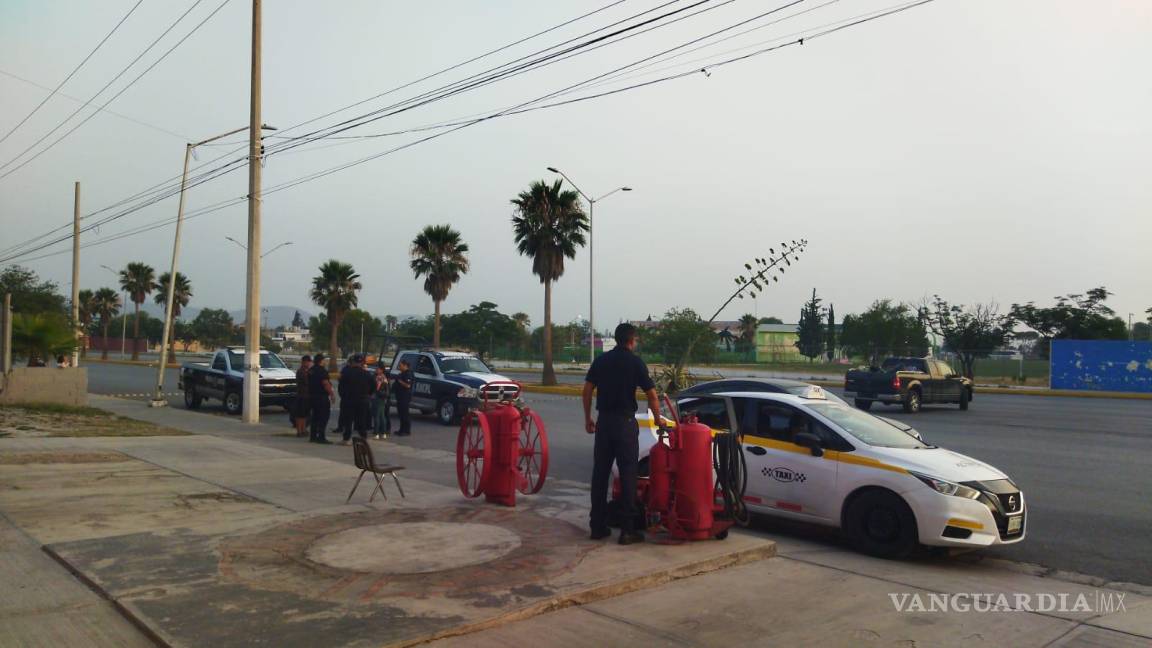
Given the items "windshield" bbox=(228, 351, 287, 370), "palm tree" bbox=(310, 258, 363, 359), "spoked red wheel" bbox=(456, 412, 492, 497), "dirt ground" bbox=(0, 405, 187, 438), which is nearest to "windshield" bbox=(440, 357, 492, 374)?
"windshield" bbox=(228, 351, 287, 370)

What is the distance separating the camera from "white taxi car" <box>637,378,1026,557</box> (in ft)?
24.7

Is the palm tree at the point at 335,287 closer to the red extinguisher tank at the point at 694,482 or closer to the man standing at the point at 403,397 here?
the man standing at the point at 403,397

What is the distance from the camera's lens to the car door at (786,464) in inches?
330

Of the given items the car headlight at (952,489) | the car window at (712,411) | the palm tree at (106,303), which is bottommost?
the car headlight at (952,489)

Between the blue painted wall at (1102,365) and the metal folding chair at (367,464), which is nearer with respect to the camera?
the metal folding chair at (367,464)

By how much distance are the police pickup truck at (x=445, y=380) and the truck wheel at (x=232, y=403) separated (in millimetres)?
5161

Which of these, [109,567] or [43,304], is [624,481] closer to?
[109,567]

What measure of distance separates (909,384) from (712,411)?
1801 cm

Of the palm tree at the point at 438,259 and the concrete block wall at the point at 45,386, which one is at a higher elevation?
the palm tree at the point at 438,259

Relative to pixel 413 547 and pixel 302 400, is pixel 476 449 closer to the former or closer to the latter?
pixel 413 547

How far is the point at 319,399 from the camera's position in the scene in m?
17.3

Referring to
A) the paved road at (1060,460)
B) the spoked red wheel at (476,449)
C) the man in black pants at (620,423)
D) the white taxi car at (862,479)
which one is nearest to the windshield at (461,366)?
the paved road at (1060,460)

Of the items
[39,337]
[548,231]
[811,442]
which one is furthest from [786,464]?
[548,231]

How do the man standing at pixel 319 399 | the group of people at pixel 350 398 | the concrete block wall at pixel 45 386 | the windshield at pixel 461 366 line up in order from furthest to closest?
the concrete block wall at pixel 45 386, the windshield at pixel 461 366, the man standing at pixel 319 399, the group of people at pixel 350 398
